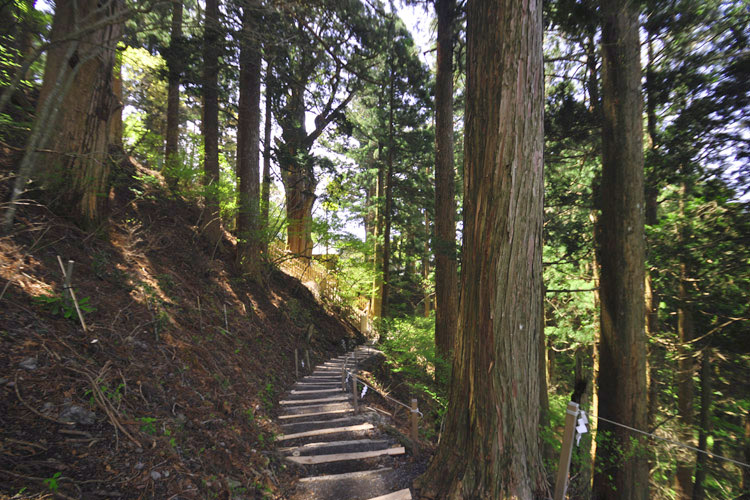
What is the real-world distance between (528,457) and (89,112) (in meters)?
7.69

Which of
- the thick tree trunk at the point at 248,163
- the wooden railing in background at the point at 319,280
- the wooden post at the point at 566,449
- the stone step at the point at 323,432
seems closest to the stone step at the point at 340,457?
the stone step at the point at 323,432

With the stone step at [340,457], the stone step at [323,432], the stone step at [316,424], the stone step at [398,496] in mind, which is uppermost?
the stone step at [398,496]

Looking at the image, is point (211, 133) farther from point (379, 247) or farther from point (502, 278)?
point (379, 247)

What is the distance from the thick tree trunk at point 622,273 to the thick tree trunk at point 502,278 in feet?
10.4

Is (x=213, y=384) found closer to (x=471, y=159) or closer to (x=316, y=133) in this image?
(x=471, y=159)

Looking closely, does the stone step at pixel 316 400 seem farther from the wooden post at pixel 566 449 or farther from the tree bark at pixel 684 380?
the tree bark at pixel 684 380

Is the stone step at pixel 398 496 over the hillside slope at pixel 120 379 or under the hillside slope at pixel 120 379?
under

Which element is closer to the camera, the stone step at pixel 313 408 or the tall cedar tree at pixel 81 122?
the tall cedar tree at pixel 81 122

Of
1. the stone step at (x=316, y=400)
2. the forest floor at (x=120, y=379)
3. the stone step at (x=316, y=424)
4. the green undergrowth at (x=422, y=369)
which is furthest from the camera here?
the green undergrowth at (x=422, y=369)

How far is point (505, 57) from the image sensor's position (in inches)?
114

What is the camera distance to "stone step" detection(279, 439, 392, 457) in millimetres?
4227

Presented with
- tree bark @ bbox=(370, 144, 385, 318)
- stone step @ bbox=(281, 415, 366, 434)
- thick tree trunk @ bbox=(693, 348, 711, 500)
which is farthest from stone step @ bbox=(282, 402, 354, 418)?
tree bark @ bbox=(370, 144, 385, 318)

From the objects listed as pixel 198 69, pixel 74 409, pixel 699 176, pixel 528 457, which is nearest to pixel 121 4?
pixel 198 69

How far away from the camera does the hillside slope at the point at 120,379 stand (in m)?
2.41
